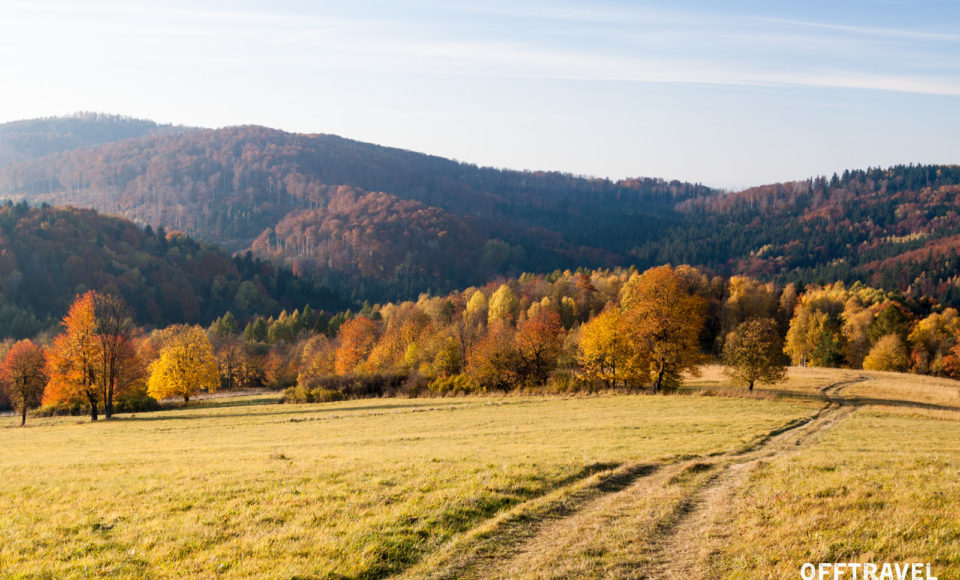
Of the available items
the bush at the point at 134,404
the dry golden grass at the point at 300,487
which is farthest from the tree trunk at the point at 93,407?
the dry golden grass at the point at 300,487

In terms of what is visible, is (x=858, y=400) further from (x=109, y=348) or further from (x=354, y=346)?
(x=354, y=346)

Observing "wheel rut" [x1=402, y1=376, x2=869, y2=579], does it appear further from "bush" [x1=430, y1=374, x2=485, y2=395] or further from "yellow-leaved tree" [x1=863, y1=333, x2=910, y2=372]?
"yellow-leaved tree" [x1=863, y1=333, x2=910, y2=372]

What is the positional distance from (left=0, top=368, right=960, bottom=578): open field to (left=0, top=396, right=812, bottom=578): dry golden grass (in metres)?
0.07

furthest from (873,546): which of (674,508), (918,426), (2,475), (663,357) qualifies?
(663,357)

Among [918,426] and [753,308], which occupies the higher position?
[753,308]

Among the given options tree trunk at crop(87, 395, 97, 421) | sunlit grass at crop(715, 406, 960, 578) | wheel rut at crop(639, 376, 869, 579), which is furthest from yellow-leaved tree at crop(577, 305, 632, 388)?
tree trunk at crop(87, 395, 97, 421)

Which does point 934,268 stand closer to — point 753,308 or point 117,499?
point 753,308

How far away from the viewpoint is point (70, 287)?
169125 millimetres

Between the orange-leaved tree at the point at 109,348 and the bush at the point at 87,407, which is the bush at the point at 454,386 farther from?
the bush at the point at 87,407

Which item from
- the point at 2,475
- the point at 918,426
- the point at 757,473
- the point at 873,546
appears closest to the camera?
the point at 873,546

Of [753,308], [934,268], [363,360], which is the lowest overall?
[363,360]

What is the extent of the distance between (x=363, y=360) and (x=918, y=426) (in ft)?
245

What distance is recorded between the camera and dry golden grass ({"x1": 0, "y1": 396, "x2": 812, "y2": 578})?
11.3 meters

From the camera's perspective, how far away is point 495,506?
14.2 m
